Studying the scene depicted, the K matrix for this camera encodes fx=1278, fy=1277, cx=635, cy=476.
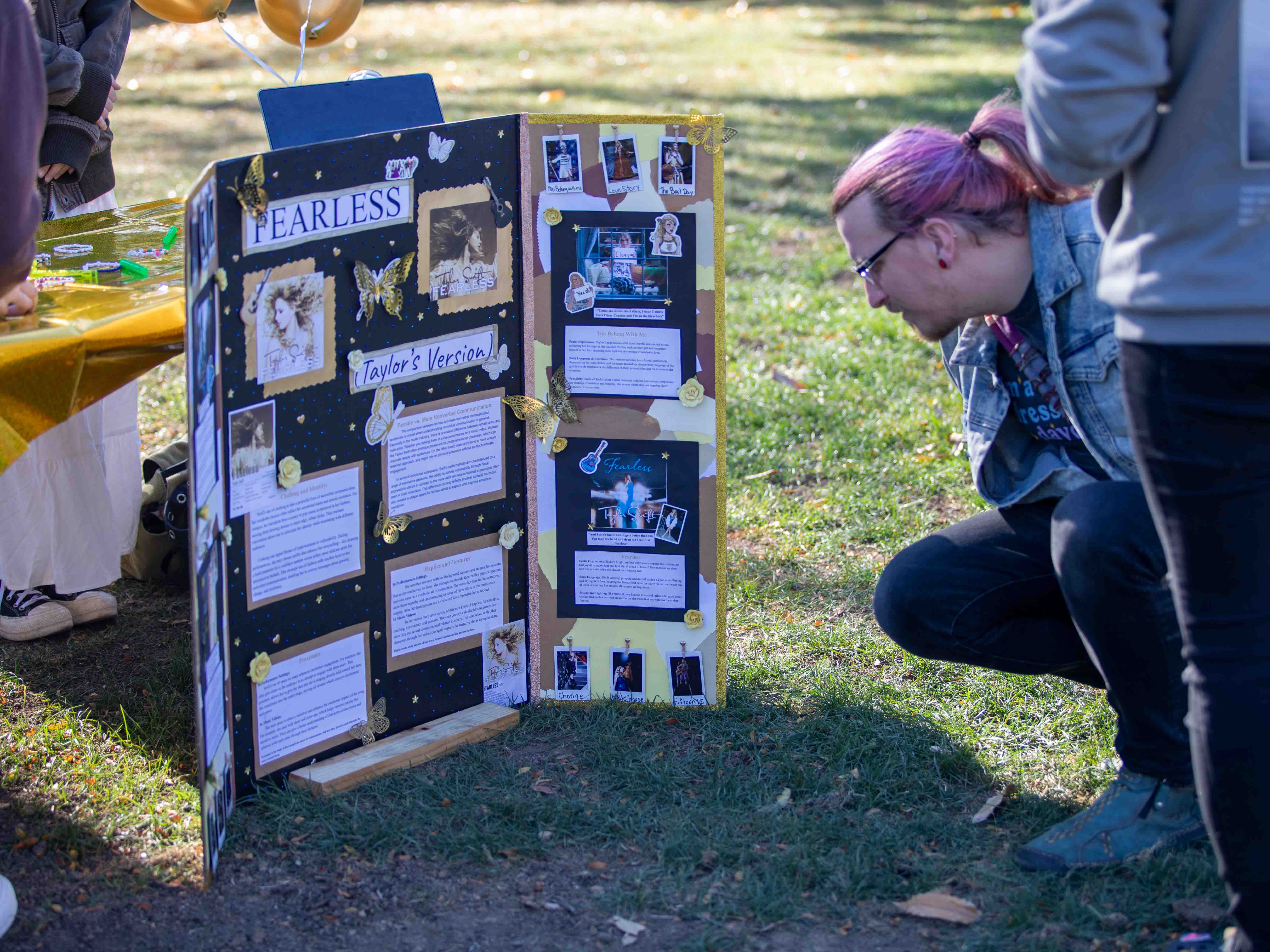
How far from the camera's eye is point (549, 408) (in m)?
2.76

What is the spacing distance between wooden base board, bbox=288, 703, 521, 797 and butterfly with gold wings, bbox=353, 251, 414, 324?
90cm

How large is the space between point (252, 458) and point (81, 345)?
35cm

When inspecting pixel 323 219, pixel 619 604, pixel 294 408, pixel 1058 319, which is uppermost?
pixel 323 219

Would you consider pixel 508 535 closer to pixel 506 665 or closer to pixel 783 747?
pixel 506 665

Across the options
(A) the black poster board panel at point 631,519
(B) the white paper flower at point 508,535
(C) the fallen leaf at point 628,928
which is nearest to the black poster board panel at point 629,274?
(A) the black poster board panel at point 631,519

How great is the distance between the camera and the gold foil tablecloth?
216 centimetres

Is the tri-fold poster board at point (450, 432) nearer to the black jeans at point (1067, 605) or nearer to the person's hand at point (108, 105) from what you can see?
the black jeans at point (1067, 605)

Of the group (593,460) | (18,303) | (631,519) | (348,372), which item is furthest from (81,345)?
(631,519)

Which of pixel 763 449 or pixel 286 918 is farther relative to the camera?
pixel 763 449

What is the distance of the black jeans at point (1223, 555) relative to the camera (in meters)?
1.64

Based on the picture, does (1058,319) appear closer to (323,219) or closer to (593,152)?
(593,152)

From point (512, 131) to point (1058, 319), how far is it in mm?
1140

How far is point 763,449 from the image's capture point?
4.36 meters

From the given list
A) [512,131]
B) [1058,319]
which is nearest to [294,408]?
[512,131]
